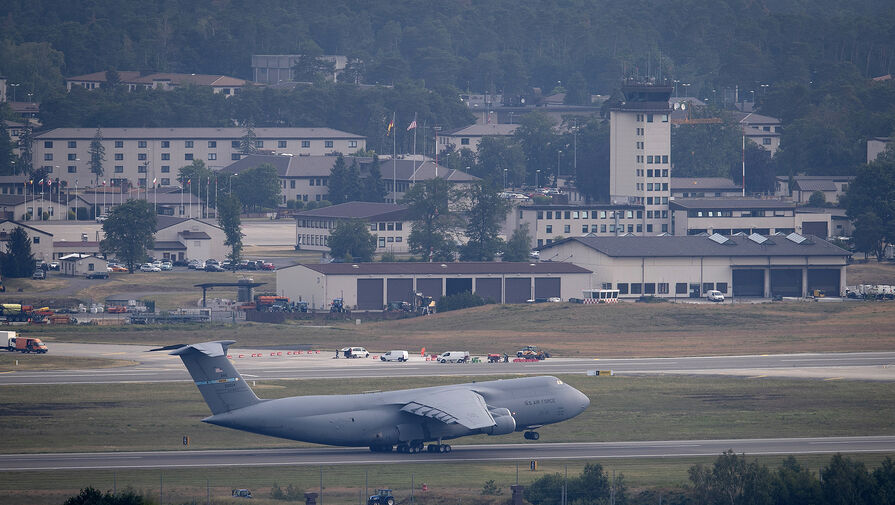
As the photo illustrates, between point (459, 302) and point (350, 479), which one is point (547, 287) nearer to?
point (459, 302)

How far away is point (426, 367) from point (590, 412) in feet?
68.4

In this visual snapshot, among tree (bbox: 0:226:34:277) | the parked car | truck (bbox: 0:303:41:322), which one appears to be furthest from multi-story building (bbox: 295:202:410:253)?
the parked car

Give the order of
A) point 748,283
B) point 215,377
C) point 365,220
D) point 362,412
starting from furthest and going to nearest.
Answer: point 365,220
point 748,283
point 362,412
point 215,377

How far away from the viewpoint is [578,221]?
169 meters

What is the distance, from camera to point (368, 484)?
63.4 m

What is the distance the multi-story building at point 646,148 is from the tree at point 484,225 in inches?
685

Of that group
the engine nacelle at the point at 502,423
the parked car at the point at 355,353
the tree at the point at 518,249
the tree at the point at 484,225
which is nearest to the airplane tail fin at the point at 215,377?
the engine nacelle at the point at 502,423

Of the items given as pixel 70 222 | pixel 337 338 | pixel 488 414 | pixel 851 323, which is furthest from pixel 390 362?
pixel 70 222

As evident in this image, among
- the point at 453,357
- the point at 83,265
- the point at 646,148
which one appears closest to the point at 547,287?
the point at 646,148

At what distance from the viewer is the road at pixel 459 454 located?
67.9 meters

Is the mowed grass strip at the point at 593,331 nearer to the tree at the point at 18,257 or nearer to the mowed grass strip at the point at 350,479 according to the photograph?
the tree at the point at 18,257

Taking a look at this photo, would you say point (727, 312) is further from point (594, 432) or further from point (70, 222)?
point (70, 222)

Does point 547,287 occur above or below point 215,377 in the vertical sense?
above

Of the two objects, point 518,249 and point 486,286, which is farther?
point 518,249
